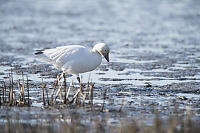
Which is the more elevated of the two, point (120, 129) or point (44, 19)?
point (44, 19)

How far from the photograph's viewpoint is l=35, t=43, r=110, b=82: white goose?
8.01 m

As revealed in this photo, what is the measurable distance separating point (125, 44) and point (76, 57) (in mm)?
7133

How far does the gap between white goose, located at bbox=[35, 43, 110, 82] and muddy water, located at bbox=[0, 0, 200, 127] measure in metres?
0.68

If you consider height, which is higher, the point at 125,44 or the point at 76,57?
the point at 125,44

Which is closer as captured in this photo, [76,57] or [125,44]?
[76,57]

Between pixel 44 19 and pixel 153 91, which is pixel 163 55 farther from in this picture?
pixel 44 19

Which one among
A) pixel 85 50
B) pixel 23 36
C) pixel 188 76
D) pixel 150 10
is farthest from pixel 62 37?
pixel 150 10

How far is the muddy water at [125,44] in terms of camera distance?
8.16 metres

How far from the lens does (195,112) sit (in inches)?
279

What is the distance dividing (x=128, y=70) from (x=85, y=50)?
9.66ft

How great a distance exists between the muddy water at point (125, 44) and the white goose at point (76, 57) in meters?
0.68

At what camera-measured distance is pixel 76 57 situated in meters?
8.03

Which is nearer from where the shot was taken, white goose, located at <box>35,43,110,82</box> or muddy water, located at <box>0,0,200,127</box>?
white goose, located at <box>35,43,110,82</box>

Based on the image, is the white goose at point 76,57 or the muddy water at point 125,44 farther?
the muddy water at point 125,44
